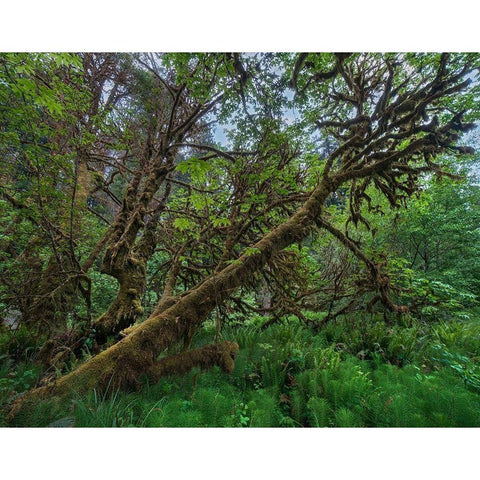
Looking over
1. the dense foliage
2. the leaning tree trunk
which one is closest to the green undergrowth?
the dense foliage

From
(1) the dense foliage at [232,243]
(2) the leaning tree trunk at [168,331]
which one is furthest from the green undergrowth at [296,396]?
(2) the leaning tree trunk at [168,331]

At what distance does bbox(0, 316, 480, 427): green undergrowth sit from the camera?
5.23ft

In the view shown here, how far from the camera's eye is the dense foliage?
1826 millimetres

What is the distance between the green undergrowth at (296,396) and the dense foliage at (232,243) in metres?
0.02

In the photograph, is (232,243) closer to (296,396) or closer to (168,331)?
(168,331)

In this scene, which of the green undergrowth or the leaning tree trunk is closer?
the green undergrowth

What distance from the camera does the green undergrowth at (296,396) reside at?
5.23 feet

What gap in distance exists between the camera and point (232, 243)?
306cm

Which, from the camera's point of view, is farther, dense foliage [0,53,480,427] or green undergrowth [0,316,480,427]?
dense foliage [0,53,480,427]

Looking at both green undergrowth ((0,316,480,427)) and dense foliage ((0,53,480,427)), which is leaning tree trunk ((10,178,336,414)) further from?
green undergrowth ((0,316,480,427))

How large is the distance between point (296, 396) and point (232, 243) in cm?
197

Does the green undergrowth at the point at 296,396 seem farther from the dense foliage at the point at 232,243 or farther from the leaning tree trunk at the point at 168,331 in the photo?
the leaning tree trunk at the point at 168,331

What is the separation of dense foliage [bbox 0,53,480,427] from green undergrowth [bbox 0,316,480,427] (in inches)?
0.7
